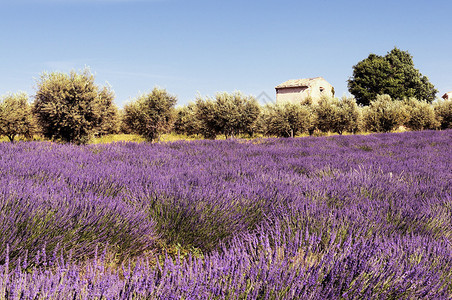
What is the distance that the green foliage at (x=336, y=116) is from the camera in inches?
1192

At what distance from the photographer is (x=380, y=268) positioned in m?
1.62

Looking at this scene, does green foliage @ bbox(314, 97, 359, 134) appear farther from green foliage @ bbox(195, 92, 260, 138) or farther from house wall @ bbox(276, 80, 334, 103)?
house wall @ bbox(276, 80, 334, 103)

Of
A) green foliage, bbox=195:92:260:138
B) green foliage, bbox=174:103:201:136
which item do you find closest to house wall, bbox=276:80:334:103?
green foliage, bbox=174:103:201:136

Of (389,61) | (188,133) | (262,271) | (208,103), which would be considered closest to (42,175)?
(262,271)

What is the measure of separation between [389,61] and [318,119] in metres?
29.2

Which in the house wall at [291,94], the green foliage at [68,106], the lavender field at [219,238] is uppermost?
the house wall at [291,94]

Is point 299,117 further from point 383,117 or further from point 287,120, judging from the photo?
point 383,117

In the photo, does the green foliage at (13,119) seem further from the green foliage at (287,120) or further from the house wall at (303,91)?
the house wall at (303,91)

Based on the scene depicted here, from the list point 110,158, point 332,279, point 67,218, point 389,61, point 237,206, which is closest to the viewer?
point 332,279

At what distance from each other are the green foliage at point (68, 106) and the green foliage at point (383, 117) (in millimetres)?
26920

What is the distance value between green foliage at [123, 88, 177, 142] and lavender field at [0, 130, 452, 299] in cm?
1984

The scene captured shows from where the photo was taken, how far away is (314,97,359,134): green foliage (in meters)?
30.3

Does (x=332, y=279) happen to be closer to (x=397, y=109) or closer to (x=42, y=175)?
(x=42, y=175)

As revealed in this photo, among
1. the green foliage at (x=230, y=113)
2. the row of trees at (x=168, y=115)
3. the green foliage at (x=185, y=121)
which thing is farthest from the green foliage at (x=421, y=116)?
the green foliage at (x=185, y=121)
